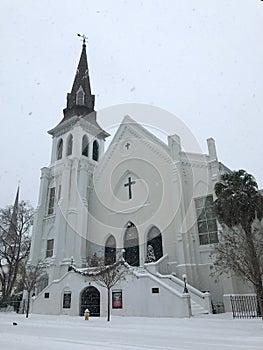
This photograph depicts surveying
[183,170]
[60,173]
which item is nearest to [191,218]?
[183,170]

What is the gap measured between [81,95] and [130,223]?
64.3 feet

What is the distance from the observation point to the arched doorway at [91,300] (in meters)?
19.7

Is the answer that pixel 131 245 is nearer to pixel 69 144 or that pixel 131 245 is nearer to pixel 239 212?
pixel 239 212

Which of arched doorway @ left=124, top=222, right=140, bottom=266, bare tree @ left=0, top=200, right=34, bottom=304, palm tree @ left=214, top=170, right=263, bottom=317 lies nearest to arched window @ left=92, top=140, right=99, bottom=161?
bare tree @ left=0, top=200, right=34, bottom=304

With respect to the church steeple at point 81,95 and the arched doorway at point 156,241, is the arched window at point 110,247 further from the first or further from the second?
the church steeple at point 81,95

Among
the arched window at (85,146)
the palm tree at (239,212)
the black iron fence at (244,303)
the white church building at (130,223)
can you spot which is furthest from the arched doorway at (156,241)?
the arched window at (85,146)

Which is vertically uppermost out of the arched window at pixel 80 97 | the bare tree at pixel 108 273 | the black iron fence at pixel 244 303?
the arched window at pixel 80 97

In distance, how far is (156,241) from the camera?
24.3 m

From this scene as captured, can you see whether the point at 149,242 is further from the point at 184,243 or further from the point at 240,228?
the point at 240,228

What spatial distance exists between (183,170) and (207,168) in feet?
6.38

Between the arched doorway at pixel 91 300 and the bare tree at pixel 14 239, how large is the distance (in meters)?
13.3

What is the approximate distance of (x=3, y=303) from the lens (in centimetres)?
2931

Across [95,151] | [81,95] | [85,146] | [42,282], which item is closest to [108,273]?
[42,282]

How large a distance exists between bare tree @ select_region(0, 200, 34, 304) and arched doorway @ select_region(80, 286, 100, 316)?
1331cm
